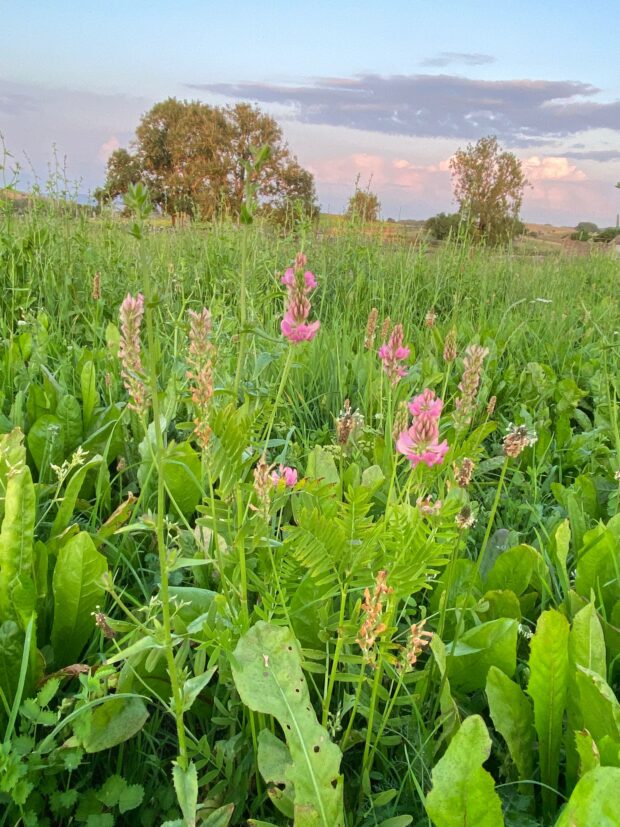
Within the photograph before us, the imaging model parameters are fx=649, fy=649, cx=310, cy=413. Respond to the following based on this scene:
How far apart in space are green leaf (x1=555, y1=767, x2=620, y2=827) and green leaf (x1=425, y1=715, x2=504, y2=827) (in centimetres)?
11

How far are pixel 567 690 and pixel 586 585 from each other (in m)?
0.43

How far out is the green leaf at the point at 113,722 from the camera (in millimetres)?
1147

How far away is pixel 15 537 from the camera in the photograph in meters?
1.37

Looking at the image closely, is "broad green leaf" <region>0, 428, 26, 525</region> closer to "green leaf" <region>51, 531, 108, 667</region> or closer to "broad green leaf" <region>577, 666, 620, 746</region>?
"green leaf" <region>51, 531, 108, 667</region>

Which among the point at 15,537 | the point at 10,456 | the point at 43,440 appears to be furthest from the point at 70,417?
the point at 15,537

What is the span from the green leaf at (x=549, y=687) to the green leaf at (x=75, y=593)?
873 mm

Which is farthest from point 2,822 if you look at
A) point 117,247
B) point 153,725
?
point 117,247

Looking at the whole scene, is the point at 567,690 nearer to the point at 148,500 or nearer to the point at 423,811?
the point at 423,811

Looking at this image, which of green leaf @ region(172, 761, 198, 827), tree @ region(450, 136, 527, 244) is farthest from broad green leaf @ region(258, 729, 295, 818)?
tree @ region(450, 136, 527, 244)

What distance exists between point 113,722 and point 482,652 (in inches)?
28.4

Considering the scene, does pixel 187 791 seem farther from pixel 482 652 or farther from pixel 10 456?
pixel 10 456

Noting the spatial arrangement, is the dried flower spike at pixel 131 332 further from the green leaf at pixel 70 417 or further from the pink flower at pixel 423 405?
the green leaf at pixel 70 417

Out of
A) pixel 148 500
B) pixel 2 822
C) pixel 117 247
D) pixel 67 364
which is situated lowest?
pixel 2 822

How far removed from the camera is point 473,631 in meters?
1.33
